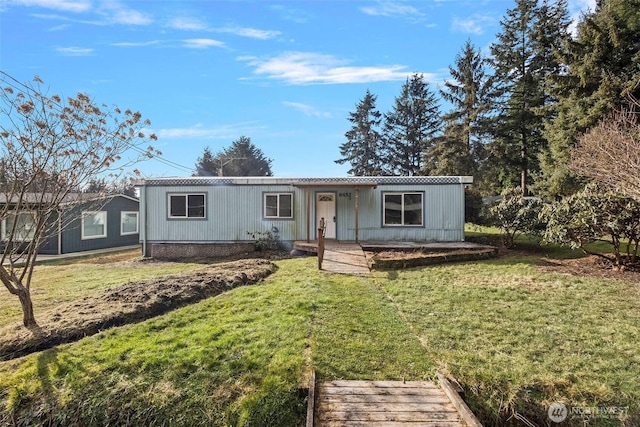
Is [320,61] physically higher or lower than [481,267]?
higher

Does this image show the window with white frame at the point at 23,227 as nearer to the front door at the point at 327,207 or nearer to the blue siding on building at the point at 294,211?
the blue siding on building at the point at 294,211

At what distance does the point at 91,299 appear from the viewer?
595cm

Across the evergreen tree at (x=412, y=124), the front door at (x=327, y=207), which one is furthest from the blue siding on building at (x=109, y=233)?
the evergreen tree at (x=412, y=124)

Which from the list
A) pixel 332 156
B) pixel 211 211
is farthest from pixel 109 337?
pixel 332 156

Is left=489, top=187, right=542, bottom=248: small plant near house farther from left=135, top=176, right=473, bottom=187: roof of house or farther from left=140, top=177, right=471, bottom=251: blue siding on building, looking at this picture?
left=135, top=176, right=473, bottom=187: roof of house

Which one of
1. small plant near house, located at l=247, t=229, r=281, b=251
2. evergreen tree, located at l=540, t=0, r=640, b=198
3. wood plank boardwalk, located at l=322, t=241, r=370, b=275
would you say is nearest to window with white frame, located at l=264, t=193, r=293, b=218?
small plant near house, located at l=247, t=229, r=281, b=251

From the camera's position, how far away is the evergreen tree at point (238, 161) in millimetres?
41000

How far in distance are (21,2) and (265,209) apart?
799cm

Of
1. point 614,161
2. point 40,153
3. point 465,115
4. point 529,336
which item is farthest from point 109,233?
point 465,115

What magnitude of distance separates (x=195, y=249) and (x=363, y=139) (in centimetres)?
2778

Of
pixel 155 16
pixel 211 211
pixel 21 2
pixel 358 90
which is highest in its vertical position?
pixel 358 90

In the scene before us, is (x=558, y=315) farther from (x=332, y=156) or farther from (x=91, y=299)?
(x=332, y=156)

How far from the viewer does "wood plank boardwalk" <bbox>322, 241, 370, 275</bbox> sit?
8125 millimetres

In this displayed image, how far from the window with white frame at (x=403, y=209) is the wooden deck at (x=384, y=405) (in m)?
8.90
